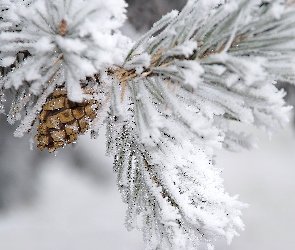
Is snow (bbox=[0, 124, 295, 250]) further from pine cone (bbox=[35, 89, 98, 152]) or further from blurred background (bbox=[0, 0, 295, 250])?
pine cone (bbox=[35, 89, 98, 152])

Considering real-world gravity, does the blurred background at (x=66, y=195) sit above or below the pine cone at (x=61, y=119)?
above

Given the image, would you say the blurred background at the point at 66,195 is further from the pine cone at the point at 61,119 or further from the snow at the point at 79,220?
the pine cone at the point at 61,119

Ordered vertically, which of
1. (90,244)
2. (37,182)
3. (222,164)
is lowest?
(90,244)

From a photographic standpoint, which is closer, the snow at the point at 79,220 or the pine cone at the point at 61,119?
the pine cone at the point at 61,119

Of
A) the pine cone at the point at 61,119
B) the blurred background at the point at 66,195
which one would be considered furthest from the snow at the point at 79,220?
the pine cone at the point at 61,119

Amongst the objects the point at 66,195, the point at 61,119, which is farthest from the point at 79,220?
the point at 61,119

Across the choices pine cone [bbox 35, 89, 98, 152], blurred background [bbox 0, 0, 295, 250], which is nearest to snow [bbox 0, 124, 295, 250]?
blurred background [bbox 0, 0, 295, 250]

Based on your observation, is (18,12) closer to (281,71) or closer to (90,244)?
(281,71)

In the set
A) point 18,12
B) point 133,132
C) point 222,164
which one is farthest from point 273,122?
point 222,164

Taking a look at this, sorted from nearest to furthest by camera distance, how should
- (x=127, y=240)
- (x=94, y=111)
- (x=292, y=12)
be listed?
1. (x=292, y=12)
2. (x=94, y=111)
3. (x=127, y=240)
